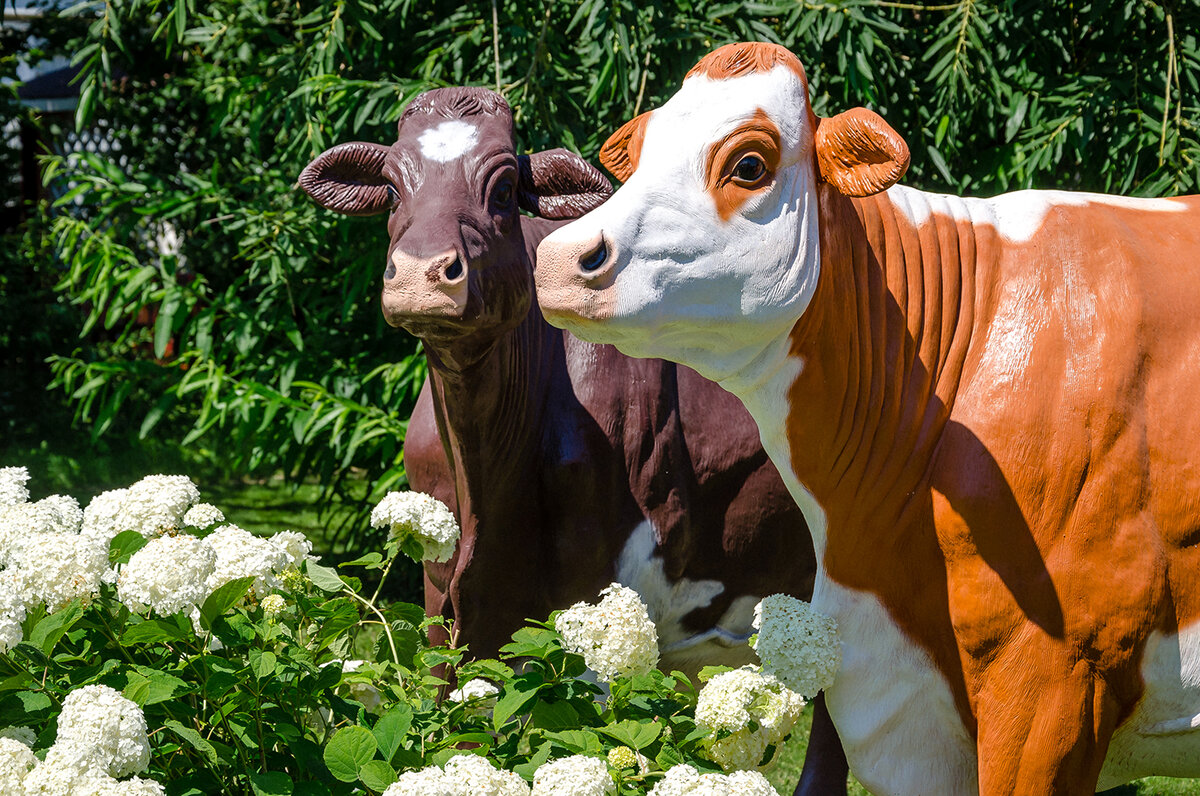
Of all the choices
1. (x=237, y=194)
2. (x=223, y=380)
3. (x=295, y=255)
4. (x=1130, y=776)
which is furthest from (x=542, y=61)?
(x=1130, y=776)

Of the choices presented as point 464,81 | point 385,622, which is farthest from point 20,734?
point 464,81

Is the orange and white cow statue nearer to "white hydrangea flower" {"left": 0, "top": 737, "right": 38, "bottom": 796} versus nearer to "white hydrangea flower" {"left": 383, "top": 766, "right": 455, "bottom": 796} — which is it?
"white hydrangea flower" {"left": 383, "top": 766, "right": 455, "bottom": 796}

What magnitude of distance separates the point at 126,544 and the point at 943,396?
1463 millimetres

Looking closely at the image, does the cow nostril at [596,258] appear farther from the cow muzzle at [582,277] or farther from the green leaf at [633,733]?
the green leaf at [633,733]

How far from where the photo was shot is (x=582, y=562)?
3113 mm

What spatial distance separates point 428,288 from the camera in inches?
103

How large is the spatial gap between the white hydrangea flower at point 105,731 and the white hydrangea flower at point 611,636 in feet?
2.16

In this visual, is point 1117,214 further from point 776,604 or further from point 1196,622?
point 776,604

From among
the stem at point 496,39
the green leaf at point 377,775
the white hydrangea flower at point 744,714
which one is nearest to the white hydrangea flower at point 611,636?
the white hydrangea flower at point 744,714

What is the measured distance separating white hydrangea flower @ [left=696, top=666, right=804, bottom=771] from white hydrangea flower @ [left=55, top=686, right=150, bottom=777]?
817 mm

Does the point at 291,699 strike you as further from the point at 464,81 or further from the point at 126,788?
the point at 464,81

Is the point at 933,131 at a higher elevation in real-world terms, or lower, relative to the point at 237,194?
higher

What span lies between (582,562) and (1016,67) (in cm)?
302

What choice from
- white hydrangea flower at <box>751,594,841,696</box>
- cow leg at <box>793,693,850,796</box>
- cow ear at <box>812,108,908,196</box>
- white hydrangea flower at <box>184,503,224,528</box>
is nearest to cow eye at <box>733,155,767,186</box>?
cow ear at <box>812,108,908,196</box>
